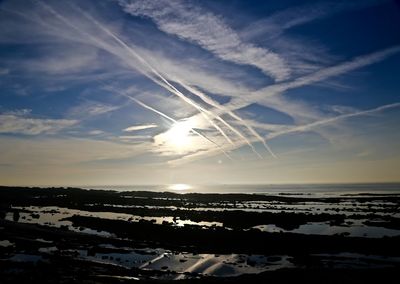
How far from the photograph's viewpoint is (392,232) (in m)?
39.1

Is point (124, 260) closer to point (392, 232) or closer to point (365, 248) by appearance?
point (365, 248)

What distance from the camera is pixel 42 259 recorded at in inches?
985

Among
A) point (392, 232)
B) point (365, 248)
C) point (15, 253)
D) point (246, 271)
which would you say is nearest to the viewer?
point (246, 271)

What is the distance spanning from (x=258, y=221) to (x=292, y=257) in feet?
73.8

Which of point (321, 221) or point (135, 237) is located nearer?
point (135, 237)

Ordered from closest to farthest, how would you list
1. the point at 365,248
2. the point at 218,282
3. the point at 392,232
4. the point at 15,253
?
the point at 218,282
the point at 15,253
the point at 365,248
the point at 392,232

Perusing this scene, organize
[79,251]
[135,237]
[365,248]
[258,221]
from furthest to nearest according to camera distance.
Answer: [258,221]
[135,237]
[365,248]
[79,251]

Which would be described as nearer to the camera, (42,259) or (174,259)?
(42,259)

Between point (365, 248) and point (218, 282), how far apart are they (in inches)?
659

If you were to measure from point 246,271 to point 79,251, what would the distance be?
44.7 feet

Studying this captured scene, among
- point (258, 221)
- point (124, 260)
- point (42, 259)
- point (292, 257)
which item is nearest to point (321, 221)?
point (258, 221)

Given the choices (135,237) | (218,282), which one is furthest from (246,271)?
(135,237)

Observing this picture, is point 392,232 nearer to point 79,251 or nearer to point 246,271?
point 246,271

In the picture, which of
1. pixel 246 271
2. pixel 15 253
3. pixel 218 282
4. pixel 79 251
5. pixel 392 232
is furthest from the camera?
pixel 392 232
